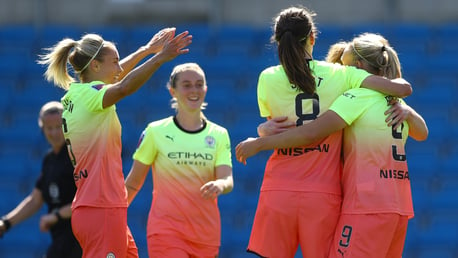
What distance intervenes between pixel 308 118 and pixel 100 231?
141 cm

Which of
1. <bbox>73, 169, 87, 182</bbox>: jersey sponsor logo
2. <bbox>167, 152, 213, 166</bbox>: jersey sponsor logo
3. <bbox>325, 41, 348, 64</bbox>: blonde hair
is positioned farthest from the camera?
<bbox>167, 152, 213, 166</bbox>: jersey sponsor logo

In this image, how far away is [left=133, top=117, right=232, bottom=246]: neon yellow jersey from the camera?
5.40m

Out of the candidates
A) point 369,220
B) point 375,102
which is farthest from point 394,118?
point 369,220

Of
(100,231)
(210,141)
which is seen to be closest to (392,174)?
(210,141)

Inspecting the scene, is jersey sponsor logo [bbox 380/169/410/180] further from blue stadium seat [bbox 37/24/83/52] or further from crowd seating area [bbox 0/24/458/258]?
blue stadium seat [bbox 37/24/83/52]

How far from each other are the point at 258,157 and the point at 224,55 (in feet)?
5.70

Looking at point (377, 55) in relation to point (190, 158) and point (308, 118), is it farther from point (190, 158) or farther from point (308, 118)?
point (190, 158)

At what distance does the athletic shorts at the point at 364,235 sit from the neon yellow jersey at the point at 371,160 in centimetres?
4

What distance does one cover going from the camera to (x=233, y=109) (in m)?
11.1

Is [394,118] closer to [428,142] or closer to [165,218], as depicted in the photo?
[165,218]

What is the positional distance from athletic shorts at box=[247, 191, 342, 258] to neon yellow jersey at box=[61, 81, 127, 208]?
0.92 meters

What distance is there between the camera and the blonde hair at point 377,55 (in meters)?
4.90

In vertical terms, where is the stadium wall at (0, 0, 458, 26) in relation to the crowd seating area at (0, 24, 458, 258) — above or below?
above

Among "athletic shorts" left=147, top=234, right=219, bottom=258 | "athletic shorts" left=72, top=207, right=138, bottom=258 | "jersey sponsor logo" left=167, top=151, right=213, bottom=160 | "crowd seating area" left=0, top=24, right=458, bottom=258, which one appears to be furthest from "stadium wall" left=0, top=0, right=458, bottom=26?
"athletic shorts" left=72, top=207, right=138, bottom=258
